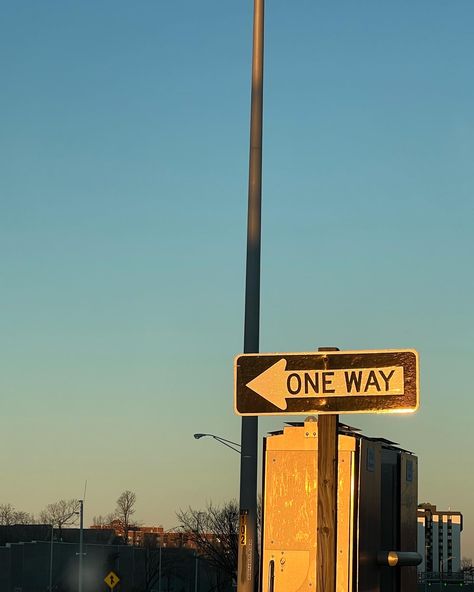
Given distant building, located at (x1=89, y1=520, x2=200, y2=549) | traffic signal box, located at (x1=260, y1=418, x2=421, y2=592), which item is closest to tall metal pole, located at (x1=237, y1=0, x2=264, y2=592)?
traffic signal box, located at (x1=260, y1=418, x2=421, y2=592)

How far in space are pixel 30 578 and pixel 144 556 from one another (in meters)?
16.8

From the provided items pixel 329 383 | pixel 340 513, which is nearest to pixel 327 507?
pixel 329 383

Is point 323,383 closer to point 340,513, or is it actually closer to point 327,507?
point 327,507

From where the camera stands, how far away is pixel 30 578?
99.5 metres

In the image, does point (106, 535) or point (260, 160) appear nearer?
point (260, 160)

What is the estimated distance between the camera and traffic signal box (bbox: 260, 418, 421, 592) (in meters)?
8.18

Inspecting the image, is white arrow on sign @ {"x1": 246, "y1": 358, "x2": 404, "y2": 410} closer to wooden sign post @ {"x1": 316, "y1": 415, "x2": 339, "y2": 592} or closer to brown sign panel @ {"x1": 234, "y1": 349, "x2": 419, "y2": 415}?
brown sign panel @ {"x1": 234, "y1": 349, "x2": 419, "y2": 415}

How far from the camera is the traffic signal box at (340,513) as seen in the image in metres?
8.18

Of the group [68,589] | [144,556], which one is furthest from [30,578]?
[144,556]

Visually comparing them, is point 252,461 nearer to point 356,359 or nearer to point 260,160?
point 260,160

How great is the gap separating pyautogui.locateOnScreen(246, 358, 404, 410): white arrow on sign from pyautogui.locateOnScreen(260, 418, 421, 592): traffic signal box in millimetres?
1776

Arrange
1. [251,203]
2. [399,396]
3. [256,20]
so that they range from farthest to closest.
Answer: [256,20] → [251,203] → [399,396]

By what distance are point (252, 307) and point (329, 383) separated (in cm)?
485

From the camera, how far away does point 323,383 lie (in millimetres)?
6516
